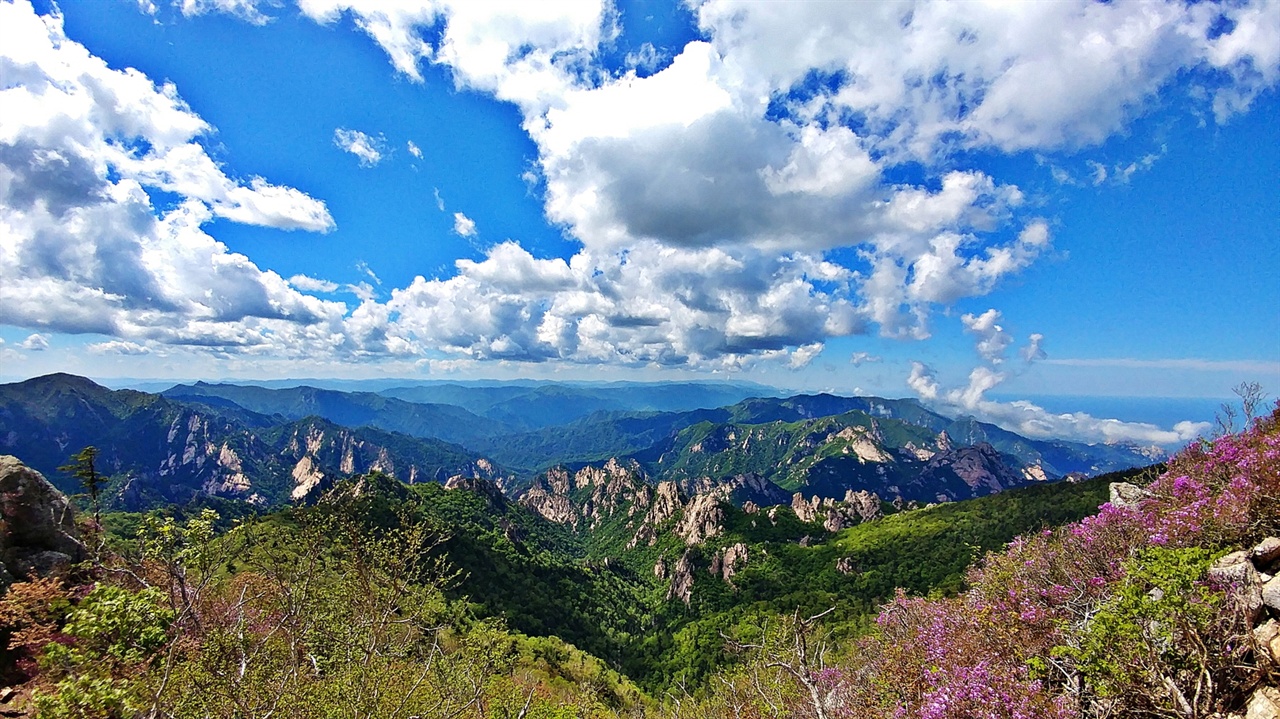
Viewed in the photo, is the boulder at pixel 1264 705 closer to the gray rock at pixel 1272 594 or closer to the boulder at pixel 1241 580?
the boulder at pixel 1241 580

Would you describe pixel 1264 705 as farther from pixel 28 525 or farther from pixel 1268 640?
pixel 28 525

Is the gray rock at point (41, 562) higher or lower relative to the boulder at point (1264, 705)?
lower

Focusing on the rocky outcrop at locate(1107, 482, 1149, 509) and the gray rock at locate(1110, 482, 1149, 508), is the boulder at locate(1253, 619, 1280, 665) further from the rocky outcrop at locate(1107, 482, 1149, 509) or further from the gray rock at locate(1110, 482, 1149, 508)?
the gray rock at locate(1110, 482, 1149, 508)

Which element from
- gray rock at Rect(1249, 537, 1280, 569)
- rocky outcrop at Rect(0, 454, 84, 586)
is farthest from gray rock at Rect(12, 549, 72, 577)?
gray rock at Rect(1249, 537, 1280, 569)

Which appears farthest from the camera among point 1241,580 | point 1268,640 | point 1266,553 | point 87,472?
point 87,472

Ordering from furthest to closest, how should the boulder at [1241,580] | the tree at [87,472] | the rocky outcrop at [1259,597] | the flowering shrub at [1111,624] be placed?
the tree at [87,472], the boulder at [1241,580], the flowering shrub at [1111,624], the rocky outcrop at [1259,597]

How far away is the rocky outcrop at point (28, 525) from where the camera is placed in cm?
2822

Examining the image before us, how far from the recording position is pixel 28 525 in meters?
29.1

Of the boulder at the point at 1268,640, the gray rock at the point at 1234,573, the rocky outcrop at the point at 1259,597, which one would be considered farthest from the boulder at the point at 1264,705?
the gray rock at the point at 1234,573

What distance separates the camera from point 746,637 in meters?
118

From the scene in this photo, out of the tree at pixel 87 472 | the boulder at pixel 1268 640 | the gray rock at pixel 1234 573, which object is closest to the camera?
the boulder at pixel 1268 640

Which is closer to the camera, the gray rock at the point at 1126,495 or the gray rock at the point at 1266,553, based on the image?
the gray rock at the point at 1266,553

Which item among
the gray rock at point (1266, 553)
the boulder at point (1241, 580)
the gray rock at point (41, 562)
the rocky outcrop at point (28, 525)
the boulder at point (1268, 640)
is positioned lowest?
the gray rock at point (41, 562)

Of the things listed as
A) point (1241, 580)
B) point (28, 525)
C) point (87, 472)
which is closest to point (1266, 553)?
point (1241, 580)
